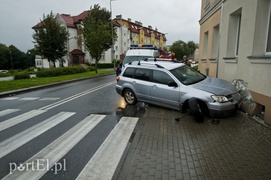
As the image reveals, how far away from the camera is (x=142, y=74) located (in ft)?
25.2

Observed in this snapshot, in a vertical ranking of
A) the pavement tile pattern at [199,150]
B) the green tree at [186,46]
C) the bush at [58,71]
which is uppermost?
the green tree at [186,46]

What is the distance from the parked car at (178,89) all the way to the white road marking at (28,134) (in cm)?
282

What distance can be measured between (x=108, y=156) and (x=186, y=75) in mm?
4361

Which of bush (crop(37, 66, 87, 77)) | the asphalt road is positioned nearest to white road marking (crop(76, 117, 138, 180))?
the asphalt road

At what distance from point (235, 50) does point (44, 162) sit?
29.3 feet

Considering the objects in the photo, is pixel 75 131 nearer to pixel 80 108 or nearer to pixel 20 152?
pixel 20 152

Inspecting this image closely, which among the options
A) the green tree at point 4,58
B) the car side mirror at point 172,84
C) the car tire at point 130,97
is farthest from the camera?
the green tree at point 4,58

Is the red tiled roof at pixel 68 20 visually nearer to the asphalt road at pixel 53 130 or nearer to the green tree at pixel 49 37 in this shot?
the green tree at pixel 49 37

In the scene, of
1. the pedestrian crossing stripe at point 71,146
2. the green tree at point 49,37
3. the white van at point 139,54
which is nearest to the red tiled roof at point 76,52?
the green tree at point 49,37

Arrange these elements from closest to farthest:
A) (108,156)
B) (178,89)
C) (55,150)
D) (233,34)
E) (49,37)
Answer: (108,156)
(55,150)
(178,89)
(233,34)
(49,37)

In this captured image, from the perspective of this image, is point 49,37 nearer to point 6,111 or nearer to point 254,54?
point 6,111

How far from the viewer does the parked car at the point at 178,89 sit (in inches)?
222

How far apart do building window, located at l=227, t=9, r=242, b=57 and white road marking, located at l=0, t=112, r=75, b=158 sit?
7687mm

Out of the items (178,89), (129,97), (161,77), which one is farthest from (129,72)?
(178,89)
